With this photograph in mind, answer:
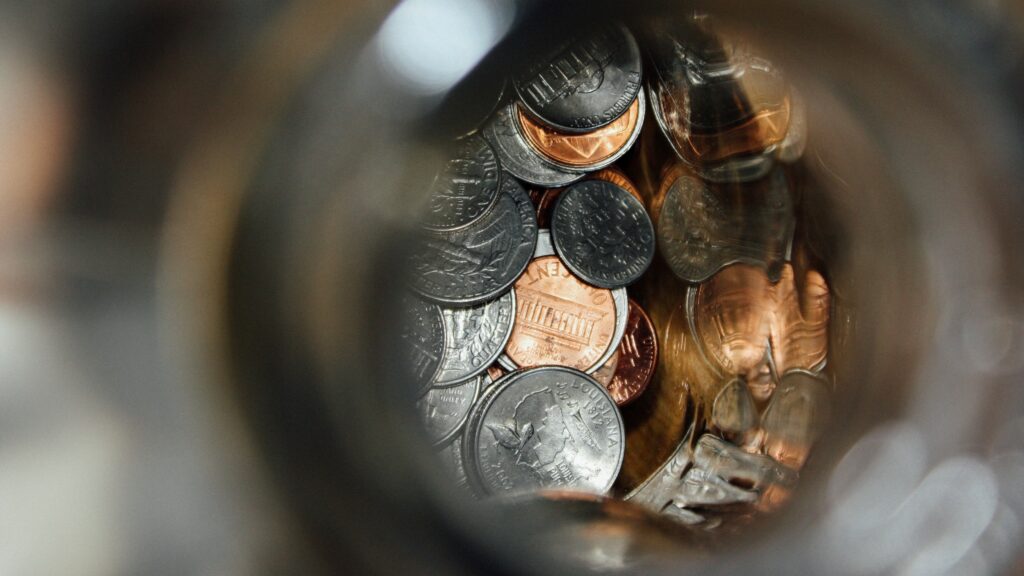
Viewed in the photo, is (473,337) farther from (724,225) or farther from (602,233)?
(724,225)

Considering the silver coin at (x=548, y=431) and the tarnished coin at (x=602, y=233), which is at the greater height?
the tarnished coin at (x=602, y=233)

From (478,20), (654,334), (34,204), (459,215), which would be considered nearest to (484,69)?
(478,20)

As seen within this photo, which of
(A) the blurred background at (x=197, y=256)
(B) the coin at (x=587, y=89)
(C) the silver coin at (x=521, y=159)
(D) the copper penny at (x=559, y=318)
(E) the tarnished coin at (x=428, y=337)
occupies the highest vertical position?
(B) the coin at (x=587, y=89)

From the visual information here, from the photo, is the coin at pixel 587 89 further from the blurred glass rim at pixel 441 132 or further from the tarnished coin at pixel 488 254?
the blurred glass rim at pixel 441 132

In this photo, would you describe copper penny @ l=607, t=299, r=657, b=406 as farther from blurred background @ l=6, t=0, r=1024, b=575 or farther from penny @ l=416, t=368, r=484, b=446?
blurred background @ l=6, t=0, r=1024, b=575

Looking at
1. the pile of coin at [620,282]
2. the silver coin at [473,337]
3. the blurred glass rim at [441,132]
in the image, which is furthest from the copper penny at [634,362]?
the blurred glass rim at [441,132]
